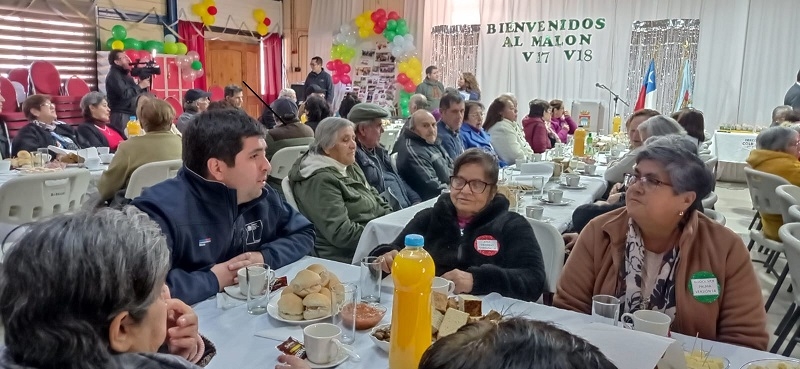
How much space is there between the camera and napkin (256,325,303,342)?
1.52m

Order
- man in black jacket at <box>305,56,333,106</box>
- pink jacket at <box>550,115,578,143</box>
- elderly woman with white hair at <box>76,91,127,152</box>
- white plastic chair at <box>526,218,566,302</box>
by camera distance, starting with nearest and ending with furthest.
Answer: white plastic chair at <box>526,218,566,302</box> → elderly woman with white hair at <box>76,91,127,152</box> → pink jacket at <box>550,115,578,143</box> → man in black jacket at <box>305,56,333,106</box>

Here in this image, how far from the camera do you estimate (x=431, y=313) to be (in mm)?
1404

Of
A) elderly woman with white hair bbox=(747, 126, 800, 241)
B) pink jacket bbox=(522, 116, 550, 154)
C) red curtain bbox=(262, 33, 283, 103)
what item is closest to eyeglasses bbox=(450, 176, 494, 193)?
elderly woman with white hair bbox=(747, 126, 800, 241)

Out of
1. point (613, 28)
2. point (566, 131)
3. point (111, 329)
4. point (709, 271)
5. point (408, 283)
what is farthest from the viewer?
point (613, 28)

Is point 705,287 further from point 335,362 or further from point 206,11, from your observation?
point 206,11

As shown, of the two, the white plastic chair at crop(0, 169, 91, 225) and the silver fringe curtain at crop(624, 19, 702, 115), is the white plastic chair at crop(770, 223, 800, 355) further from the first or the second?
the silver fringe curtain at crop(624, 19, 702, 115)

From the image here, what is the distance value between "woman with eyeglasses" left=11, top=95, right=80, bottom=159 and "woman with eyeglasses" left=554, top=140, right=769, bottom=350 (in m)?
4.50

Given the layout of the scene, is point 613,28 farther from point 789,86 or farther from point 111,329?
point 111,329

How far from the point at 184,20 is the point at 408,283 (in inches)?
385

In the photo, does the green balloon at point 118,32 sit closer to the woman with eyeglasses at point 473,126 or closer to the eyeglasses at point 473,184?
the woman with eyeglasses at point 473,126

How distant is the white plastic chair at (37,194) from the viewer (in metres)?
3.21

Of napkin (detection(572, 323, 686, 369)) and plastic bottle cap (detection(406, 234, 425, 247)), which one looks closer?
napkin (detection(572, 323, 686, 369))

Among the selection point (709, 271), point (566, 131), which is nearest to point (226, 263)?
point (709, 271)

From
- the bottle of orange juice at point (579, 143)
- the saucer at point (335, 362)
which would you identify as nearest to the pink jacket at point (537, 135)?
the bottle of orange juice at point (579, 143)
